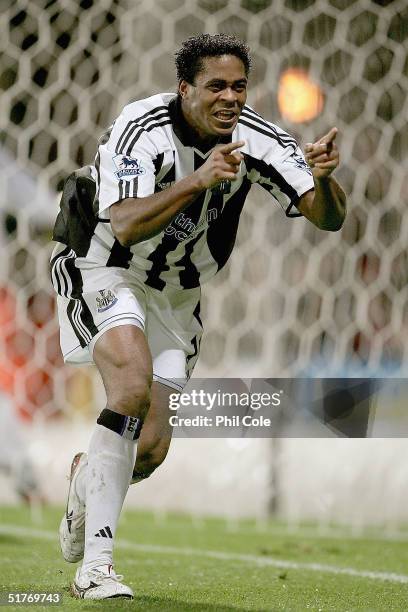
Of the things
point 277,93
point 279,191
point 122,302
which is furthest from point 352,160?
point 122,302

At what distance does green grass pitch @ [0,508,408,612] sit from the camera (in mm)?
3002

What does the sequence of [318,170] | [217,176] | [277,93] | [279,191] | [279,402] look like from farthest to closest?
[277,93] < [279,402] < [279,191] < [318,170] < [217,176]

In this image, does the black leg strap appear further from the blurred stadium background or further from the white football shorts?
the blurred stadium background

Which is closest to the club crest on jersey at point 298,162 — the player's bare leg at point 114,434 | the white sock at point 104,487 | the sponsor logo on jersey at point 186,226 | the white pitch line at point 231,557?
the sponsor logo on jersey at point 186,226

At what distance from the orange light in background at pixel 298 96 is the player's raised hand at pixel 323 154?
2.40m

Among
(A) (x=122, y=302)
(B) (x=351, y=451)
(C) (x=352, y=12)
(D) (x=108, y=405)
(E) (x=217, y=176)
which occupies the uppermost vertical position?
(C) (x=352, y=12)

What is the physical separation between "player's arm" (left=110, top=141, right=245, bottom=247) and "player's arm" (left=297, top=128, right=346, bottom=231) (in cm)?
21

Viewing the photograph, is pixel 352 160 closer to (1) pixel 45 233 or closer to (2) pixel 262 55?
(2) pixel 262 55

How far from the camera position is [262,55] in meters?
5.20

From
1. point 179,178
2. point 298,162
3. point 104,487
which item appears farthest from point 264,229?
point 104,487

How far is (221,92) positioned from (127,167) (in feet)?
0.98

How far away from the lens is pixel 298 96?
5211 mm

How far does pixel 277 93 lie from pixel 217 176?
2.64 metres

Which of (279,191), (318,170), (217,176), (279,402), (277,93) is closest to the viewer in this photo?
(217,176)
